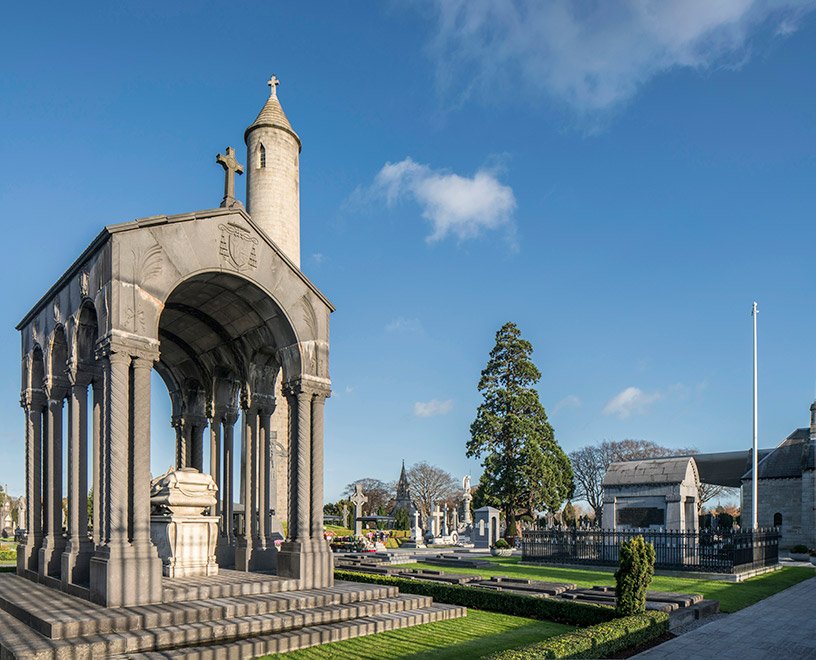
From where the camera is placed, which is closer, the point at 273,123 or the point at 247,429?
the point at 247,429

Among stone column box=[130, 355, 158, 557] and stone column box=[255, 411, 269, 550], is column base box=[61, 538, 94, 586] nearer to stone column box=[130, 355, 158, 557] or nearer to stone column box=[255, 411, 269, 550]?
stone column box=[130, 355, 158, 557]

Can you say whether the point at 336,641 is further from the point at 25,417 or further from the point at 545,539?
the point at 545,539

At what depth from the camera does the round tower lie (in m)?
39.2

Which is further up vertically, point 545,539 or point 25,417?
point 25,417

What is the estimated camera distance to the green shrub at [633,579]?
1173 cm

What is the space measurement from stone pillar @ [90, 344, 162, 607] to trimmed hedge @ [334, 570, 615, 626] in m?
6.44

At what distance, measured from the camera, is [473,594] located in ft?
47.1

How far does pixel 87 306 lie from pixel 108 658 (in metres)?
7.28

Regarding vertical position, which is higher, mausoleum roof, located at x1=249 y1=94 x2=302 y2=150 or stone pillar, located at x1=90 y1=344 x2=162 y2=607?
mausoleum roof, located at x1=249 y1=94 x2=302 y2=150

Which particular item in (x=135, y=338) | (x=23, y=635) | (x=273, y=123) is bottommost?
(x=23, y=635)

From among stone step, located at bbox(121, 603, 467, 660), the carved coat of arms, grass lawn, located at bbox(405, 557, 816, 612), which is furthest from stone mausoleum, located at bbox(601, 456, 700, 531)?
the carved coat of arms

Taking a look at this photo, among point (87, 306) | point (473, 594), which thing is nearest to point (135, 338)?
point (87, 306)

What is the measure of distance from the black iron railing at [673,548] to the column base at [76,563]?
17.4 metres

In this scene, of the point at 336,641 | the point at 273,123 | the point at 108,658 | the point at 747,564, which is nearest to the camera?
the point at 108,658
